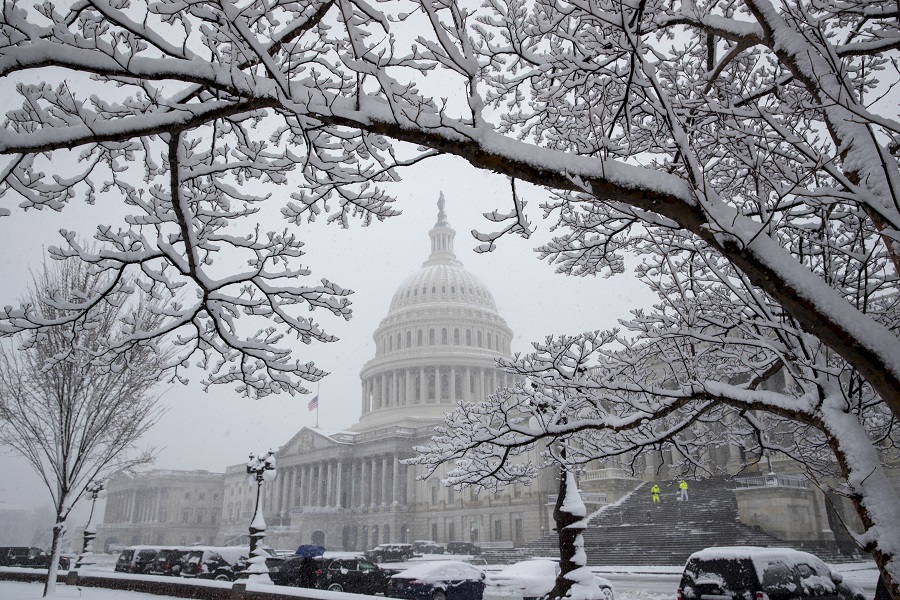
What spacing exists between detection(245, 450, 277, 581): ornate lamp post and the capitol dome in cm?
6582

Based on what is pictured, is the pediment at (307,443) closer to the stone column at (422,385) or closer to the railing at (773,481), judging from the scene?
the stone column at (422,385)

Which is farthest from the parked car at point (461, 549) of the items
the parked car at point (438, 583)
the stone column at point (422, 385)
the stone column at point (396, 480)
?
the stone column at point (422, 385)

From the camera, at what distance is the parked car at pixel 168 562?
2723 cm

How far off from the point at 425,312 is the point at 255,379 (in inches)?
3708

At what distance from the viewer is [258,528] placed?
19219mm

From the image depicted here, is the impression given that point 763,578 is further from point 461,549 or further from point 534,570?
point 461,549

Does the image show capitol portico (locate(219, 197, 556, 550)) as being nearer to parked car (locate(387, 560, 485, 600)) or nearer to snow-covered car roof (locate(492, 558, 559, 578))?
snow-covered car roof (locate(492, 558, 559, 578))

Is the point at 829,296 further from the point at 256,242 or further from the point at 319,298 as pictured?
the point at 256,242

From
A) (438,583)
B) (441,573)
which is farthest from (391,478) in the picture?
(438,583)

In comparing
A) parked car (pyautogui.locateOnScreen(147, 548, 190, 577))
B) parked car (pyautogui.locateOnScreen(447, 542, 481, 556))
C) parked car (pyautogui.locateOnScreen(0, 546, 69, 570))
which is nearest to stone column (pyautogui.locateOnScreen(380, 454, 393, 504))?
parked car (pyautogui.locateOnScreen(447, 542, 481, 556))

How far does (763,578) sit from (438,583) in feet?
33.4

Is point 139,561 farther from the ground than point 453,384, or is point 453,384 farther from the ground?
point 453,384

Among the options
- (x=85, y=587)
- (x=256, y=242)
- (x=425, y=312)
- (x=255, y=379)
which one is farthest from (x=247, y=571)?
(x=425, y=312)

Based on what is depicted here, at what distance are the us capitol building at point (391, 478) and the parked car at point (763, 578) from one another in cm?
4745
